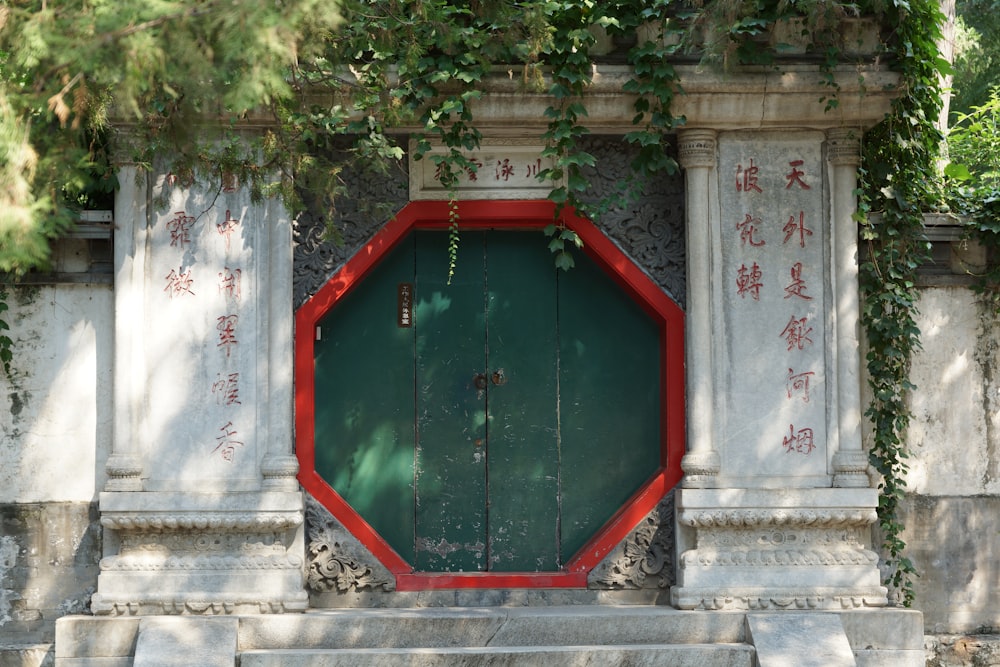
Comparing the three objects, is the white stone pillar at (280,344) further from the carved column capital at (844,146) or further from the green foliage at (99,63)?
the carved column capital at (844,146)

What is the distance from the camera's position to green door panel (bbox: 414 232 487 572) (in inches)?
261

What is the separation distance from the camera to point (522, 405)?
6.68 m

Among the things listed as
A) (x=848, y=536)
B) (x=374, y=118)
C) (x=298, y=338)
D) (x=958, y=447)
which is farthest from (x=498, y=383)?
(x=958, y=447)

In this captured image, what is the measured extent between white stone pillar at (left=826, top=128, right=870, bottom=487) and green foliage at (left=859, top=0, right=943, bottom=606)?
9 centimetres

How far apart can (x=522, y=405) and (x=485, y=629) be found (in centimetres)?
124

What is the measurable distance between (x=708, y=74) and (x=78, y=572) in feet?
13.6

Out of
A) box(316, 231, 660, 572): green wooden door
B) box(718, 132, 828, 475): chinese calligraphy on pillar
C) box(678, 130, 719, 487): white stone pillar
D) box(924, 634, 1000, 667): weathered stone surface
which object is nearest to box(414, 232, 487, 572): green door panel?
box(316, 231, 660, 572): green wooden door

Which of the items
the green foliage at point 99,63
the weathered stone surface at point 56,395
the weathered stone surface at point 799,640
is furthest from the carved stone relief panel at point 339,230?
the weathered stone surface at point 799,640

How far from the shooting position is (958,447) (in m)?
6.69

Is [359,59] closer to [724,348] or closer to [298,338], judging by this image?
[298,338]

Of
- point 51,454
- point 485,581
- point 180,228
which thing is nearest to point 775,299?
point 485,581

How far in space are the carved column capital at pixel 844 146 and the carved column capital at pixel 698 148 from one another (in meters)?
0.64

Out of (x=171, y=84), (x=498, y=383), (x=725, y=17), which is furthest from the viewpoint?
(x=498, y=383)

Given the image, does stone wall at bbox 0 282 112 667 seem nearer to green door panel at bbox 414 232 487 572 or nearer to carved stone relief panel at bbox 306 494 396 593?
carved stone relief panel at bbox 306 494 396 593
